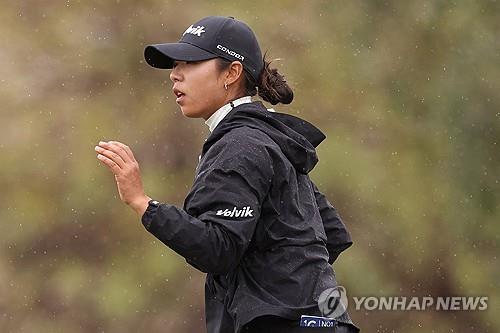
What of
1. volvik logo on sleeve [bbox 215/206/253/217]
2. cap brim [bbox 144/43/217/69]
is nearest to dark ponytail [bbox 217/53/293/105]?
cap brim [bbox 144/43/217/69]

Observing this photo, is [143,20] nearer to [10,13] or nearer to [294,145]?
[10,13]

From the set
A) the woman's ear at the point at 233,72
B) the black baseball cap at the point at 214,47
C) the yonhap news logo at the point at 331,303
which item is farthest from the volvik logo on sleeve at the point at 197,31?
the yonhap news logo at the point at 331,303

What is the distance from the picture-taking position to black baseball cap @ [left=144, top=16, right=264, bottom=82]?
2.56 metres

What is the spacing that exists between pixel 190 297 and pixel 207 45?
3.20 m

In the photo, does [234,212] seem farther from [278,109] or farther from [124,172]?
[278,109]

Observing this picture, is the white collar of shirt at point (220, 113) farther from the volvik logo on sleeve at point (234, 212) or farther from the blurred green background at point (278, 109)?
the blurred green background at point (278, 109)

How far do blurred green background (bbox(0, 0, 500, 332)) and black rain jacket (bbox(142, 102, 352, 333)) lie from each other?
3.11 m

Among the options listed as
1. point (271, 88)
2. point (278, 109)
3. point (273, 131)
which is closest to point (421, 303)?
point (278, 109)

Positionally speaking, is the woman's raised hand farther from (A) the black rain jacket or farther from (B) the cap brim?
(B) the cap brim

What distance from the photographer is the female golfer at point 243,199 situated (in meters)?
2.32

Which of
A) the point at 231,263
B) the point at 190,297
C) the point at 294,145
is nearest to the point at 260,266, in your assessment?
the point at 231,263

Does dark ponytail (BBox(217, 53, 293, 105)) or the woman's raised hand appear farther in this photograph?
dark ponytail (BBox(217, 53, 293, 105))

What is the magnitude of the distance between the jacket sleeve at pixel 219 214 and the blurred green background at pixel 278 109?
330 cm

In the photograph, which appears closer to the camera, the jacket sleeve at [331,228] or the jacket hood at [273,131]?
the jacket hood at [273,131]
